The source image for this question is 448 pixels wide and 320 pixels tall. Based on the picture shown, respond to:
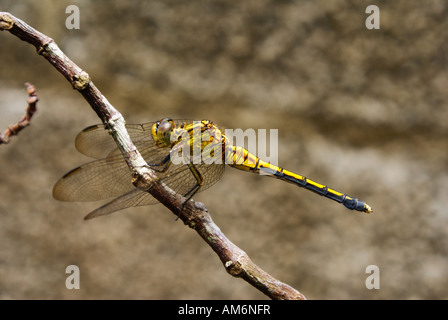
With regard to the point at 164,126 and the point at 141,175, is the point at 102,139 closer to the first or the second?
the point at 164,126

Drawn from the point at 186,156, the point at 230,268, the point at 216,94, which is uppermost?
the point at 216,94

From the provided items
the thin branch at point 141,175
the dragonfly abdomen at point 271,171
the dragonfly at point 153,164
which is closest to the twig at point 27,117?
the thin branch at point 141,175

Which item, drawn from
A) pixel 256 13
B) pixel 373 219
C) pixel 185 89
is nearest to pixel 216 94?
pixel 185 89

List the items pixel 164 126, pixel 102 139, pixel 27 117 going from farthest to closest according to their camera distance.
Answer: pixel 102 139 → pixel 164 126 → pixel 27 117

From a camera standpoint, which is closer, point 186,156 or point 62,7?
point 186,156

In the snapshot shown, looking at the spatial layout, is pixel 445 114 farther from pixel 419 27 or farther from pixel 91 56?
pixel 91 56

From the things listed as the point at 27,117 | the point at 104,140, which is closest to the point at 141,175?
the point at 27,117

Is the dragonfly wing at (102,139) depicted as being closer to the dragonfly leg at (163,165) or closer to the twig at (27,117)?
the dragonfly leg at (163,165)
